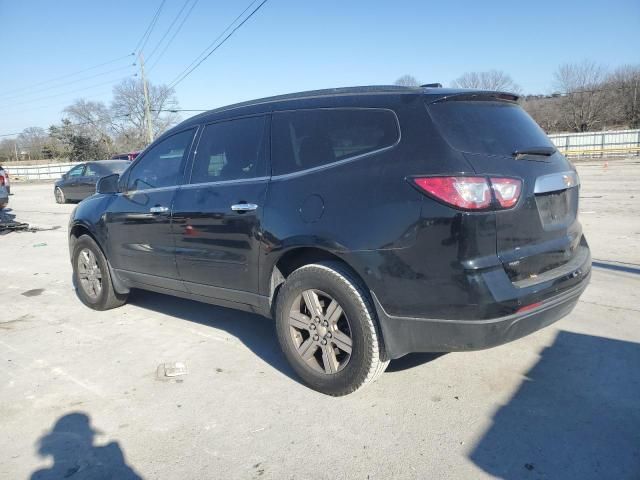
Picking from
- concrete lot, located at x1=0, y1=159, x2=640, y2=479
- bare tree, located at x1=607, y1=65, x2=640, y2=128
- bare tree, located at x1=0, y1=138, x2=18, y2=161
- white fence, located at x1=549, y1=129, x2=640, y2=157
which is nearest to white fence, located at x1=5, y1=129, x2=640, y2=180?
white fence, located at x1=549, y1=129, x2=640, y2=157

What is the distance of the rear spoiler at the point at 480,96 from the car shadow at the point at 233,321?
6.90ft

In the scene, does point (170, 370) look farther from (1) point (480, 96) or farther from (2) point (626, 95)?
(2) point (626, 95)

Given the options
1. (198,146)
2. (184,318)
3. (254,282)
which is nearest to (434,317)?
(254,282)

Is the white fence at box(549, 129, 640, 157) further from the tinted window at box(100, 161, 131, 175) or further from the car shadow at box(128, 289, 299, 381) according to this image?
the car shadow at box(128, 289, 299, 381)

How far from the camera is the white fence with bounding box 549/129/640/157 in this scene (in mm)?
31328

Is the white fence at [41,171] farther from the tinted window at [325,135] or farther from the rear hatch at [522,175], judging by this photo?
the rear hatch at [522,175]

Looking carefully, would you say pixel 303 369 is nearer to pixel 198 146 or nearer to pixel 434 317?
pixel 434 317

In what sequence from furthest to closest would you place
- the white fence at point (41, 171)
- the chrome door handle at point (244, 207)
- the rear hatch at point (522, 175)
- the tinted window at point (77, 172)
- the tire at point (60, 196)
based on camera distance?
the white fence at point (41, 171) < the tire at point (60, 196) < the tinted window at point (77, 172) < the chrome door handle at point (244, 207) < the rear hatch at point (522, 175)

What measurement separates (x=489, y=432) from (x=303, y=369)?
3.93ft

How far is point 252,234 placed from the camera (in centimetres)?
349

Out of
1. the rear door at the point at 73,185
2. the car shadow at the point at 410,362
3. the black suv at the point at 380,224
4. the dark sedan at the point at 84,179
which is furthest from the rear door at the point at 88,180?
the car shadow at the point at 410,362

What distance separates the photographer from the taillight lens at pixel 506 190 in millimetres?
2658

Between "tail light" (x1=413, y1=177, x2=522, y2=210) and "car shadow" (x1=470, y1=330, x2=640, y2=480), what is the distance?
122 centimetres

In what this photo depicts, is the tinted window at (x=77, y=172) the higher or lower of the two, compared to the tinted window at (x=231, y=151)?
lower
